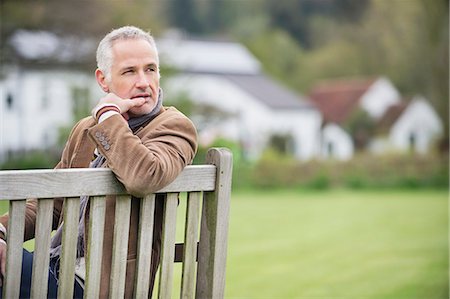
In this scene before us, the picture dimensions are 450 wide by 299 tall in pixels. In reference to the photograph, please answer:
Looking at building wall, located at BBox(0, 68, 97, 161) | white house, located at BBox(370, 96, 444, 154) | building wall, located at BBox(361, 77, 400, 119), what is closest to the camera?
building wall, located at BBox(0, 68, 97, 161)

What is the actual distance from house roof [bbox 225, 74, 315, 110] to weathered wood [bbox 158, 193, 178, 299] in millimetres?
30534

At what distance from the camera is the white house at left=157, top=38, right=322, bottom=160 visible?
3052cm

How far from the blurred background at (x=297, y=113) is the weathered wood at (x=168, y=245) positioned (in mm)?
3423

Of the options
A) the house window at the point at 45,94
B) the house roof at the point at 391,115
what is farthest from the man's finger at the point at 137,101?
the house roof at the point at 391,115

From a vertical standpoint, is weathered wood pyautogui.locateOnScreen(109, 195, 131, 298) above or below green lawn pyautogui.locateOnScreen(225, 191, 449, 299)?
above

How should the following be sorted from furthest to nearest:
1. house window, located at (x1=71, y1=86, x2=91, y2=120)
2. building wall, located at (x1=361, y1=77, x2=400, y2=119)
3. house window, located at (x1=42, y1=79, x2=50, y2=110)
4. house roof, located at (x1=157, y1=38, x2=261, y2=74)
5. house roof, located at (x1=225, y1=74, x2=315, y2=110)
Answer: building wall, located at (x1=361, y1=77, x2=400, y2=119), house roof, located at (x1=157, y1=38, x2=261, y2=74), house roof, located at (x1=225, y1=74, x2=315, y2=110), house window, located at (x1=42, y1=79, x2=50, y2=110), house window, located at (x1=71, y1=86, x2=91, y2=120)

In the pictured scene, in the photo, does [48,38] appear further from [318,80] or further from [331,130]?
[318,80]

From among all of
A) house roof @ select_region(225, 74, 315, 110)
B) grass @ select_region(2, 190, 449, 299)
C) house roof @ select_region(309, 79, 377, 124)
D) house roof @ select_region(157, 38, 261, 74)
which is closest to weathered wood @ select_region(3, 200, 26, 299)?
grass @ select_region(2, 190, 449, 299)

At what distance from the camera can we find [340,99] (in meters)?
36.5

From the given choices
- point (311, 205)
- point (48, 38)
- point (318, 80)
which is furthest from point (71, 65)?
point (318, 80)

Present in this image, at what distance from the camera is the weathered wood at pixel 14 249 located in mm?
1893

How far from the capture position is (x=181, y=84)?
2420 cm

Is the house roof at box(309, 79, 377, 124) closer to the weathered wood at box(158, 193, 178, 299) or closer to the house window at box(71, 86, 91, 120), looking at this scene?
the house window at box(71, 86, 91, 120)

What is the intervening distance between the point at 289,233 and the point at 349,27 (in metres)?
30.1
